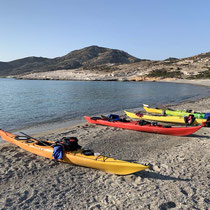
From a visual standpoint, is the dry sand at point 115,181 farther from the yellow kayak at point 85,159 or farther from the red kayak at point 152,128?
the red kayak at point 152,128

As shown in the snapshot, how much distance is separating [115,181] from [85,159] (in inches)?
55.5

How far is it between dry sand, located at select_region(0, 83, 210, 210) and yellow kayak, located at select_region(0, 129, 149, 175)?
217 mm

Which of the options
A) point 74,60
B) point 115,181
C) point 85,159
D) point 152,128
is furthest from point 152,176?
point 74,60

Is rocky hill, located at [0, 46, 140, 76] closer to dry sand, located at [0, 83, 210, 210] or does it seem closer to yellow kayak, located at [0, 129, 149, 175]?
yellow kayak, located at [0, 129, 149, 175]

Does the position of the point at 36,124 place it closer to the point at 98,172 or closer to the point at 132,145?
the point at 132,145

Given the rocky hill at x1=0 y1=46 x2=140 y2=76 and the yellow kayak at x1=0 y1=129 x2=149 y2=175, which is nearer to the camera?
the yellow kayak at x1=0 y1=129 x2=149 y2=175

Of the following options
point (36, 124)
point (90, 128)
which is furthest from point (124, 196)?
point (36, 124)

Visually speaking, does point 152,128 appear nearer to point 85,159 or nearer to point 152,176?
point 152,176

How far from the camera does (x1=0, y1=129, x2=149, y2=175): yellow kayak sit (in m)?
6.43

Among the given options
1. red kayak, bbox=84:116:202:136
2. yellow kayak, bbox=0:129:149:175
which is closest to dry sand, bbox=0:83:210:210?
yellow kayak, bbox=0:129:149:175

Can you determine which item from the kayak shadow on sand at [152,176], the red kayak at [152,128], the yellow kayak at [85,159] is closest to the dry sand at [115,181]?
the kayak shadow on sand at [152,176]

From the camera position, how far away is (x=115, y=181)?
630cm

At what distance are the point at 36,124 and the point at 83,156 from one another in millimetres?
8572

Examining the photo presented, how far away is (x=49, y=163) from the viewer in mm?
7809
